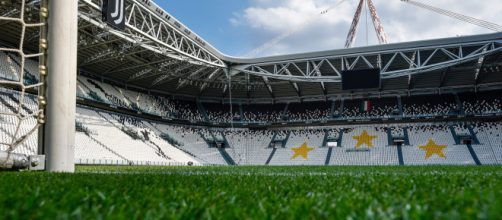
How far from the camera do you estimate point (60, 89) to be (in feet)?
31.1

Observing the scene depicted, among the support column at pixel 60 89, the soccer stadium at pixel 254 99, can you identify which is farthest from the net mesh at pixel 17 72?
the support column at pixel 60 89

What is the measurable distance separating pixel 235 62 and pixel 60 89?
32090 millimetres

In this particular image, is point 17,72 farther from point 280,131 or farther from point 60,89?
point 280,131

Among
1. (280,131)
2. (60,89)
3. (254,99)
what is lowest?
(280,131)

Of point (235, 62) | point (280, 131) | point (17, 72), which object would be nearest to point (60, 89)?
Answer: point (17, 72)

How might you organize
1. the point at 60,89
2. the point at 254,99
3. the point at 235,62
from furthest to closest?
the point at 254,99
the point at 235,62
the point at 60,89

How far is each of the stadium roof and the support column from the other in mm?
14660

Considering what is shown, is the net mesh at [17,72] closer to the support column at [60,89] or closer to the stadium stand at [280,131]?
the stadium stand at [280,131]

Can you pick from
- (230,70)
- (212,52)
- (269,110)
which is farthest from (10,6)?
(269,110)

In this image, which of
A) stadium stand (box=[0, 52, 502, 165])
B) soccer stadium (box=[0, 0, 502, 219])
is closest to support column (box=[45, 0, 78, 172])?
soccer stadium (box=[0, 0, 502, 219])

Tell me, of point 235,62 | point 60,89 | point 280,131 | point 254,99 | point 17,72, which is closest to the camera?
point 60,89

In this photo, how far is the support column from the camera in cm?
928

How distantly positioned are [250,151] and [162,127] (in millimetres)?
10388

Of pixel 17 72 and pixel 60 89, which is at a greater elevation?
pixel 17 72
